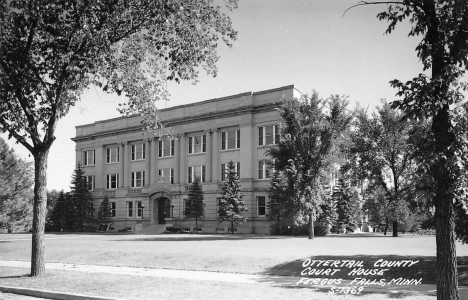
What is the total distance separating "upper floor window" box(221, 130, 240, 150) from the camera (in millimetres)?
51812

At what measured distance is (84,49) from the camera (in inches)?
558

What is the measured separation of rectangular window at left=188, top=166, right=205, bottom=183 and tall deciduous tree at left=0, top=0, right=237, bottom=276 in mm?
38572

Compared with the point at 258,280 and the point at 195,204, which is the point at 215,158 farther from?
the point at 258,280

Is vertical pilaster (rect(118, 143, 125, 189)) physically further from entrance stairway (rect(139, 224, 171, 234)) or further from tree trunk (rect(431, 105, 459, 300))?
tree trunk (rect(431, 105, 459, 300))

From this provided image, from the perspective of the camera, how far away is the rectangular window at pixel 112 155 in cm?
6574

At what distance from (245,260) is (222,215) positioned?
30490 mm

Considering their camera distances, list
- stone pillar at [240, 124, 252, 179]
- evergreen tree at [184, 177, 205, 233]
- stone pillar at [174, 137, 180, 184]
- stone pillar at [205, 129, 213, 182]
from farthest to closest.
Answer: stone pillar at [174, 137, 180, 184] → stone pillar at [205, 129, 213, 182] → evergreen tree at [184, 177, 205, 233] → stone pillar at [240, 124, 252, 179]

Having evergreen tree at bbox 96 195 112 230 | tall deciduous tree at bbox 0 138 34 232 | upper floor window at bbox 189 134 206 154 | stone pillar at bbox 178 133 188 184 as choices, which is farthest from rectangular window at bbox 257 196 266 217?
tall deciduous tree at bbox 0 138 34 232

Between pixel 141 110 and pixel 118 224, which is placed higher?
pixel 141 110

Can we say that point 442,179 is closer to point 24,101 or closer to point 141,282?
point 141,282

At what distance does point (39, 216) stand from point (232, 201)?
3258cm

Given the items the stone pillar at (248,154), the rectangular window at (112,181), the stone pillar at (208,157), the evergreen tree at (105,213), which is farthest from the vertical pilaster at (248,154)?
the rectangular window at (112,181)

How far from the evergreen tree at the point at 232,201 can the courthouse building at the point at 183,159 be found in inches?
91.9

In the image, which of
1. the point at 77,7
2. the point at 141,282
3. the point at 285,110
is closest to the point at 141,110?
the point at 77,7
